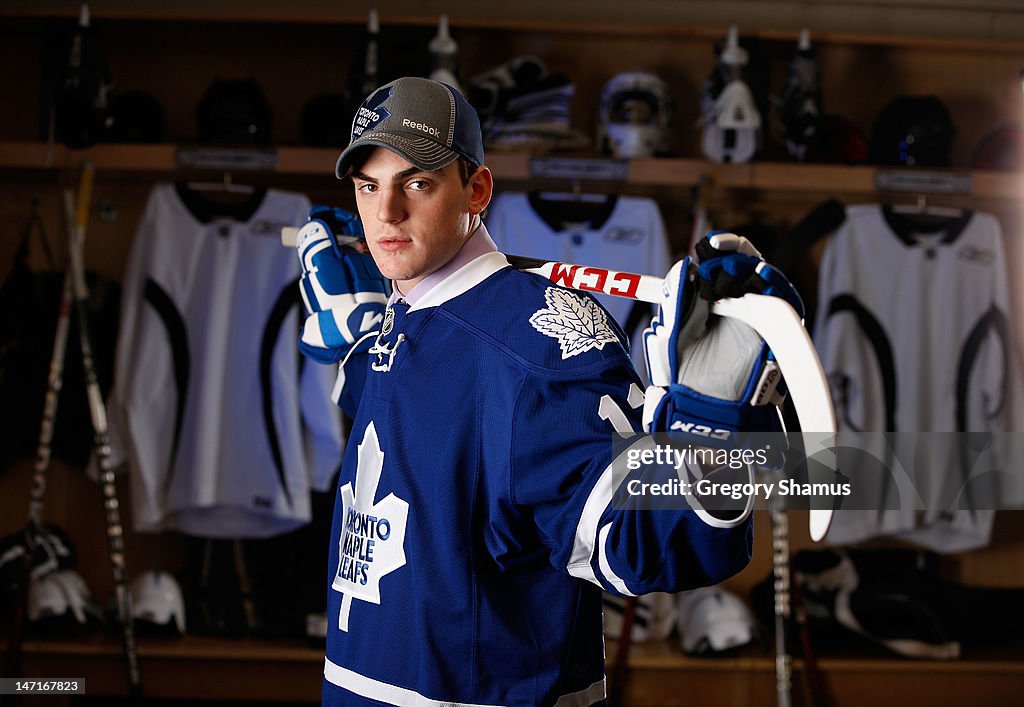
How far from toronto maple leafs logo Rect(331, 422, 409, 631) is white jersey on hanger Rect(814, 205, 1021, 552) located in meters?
1.97

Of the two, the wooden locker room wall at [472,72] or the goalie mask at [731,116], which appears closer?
the goalie mask at [731,116]

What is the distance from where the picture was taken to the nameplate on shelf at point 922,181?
2.80 metres

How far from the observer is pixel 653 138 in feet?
9.38

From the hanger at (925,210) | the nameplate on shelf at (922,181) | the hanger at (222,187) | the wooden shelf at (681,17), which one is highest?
the wooden shelf at (681,17)

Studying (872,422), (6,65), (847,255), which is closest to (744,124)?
(847,255)

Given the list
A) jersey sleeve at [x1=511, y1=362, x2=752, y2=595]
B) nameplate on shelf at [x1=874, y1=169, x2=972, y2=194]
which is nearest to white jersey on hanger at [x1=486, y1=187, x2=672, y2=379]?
nameplate on shelf at [x1=874, y1=169, x2=972, y2=194]

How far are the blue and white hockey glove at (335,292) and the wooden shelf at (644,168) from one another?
126 centimetres

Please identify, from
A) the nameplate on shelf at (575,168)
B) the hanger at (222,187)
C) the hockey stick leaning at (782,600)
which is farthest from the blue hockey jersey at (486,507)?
the hanger at (222,187)

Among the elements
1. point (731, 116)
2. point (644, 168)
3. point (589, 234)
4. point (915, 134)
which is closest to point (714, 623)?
point (589, 234)

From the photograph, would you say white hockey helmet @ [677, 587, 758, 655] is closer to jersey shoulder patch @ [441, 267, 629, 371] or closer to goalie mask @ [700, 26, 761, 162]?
goalie mask @ [700, 26, 761, 162]

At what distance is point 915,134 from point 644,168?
2.70 feet

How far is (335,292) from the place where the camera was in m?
1.49

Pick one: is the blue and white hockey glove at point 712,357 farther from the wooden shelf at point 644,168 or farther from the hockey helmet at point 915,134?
the hockey helmet at point 915,134

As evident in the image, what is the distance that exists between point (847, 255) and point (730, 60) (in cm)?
67
